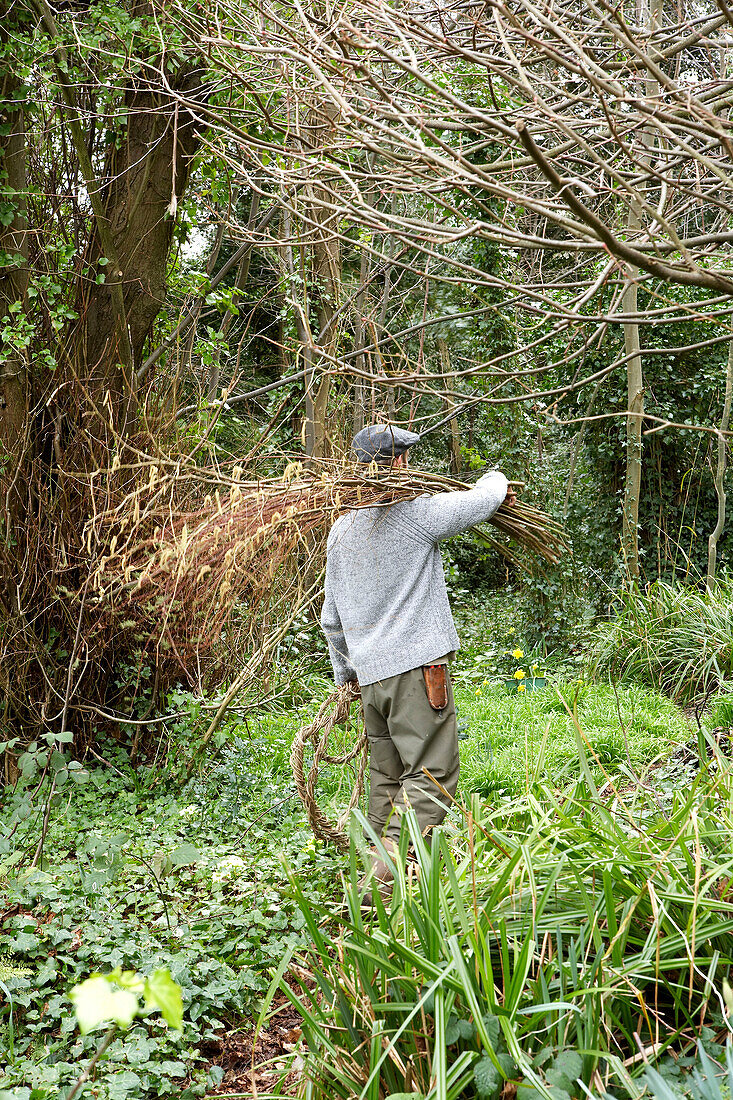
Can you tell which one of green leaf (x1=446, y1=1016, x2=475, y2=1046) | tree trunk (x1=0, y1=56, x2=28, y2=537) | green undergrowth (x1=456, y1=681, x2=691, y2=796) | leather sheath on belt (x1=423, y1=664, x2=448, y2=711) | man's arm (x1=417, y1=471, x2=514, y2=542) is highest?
tree trunk (x1=0, y1=56, x2=28, y2=537)

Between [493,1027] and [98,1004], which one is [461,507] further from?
[98,1004]

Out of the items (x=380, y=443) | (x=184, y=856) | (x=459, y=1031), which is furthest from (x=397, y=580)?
(x=459, y=1031)

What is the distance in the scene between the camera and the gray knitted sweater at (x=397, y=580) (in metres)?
3.97

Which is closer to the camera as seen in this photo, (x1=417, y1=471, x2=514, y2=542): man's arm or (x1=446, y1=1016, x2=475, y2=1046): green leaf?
(x1=446, y1=1016, x2=475, y2=1046): green leaf

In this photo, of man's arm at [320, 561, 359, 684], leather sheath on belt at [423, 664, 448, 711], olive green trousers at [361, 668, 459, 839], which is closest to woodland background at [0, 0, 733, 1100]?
olive green trousers at [361, 668, 459, 839]

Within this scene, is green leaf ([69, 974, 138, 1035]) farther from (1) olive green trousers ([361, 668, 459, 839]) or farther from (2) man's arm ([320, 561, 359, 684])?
(2) man's arm ([320, 561, 359, 684])

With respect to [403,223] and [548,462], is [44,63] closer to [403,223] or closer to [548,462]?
[403,223]

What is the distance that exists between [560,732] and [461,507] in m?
2.81

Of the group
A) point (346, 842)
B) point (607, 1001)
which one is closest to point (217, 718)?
point (346, 842)

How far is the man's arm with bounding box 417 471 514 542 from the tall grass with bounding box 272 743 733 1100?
1497 mm

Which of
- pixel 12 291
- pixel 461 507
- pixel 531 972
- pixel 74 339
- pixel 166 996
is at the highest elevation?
pixel 12 291

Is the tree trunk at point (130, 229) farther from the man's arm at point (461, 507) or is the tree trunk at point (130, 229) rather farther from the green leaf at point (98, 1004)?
the green leaf at point (98, 1004)

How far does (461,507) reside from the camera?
385 centimetres

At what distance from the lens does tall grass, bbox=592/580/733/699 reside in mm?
7004
